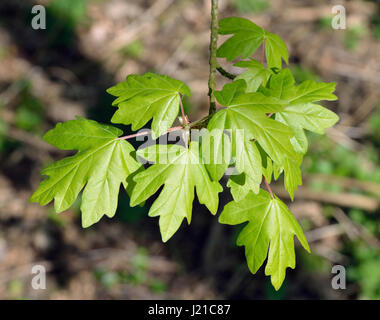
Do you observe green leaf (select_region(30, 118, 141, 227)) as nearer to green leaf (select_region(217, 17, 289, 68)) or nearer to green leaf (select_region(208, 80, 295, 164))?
green leaf (select_region(208, 80, 295, 164))

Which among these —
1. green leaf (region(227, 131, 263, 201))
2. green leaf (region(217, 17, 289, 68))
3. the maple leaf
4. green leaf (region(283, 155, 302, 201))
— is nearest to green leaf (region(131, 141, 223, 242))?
green leaf (region(227, 131, 263, 201))

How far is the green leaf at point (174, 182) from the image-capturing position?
136 centimetres

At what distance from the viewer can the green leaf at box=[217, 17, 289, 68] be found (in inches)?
68.3

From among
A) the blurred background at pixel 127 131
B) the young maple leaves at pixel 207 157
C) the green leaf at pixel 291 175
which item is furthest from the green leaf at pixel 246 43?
the blurred background at pixel 127 131

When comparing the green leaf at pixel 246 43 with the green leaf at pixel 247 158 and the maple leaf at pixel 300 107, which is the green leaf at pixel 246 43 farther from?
the green leaf at pixel 247 158

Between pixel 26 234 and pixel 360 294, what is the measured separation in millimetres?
3038

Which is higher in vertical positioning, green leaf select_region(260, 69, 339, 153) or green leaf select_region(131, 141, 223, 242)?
green leaf select_region(260, 69, 339, 153)

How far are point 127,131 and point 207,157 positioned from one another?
9.20ft

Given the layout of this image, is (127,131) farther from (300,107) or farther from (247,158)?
(247,158)

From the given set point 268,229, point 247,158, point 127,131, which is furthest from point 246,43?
point 127,131

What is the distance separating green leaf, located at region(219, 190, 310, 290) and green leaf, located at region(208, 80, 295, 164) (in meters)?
0.31

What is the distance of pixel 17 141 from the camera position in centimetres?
407

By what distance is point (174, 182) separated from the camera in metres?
1.38

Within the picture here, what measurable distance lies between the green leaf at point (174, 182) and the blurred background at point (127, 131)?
244 centimetres
